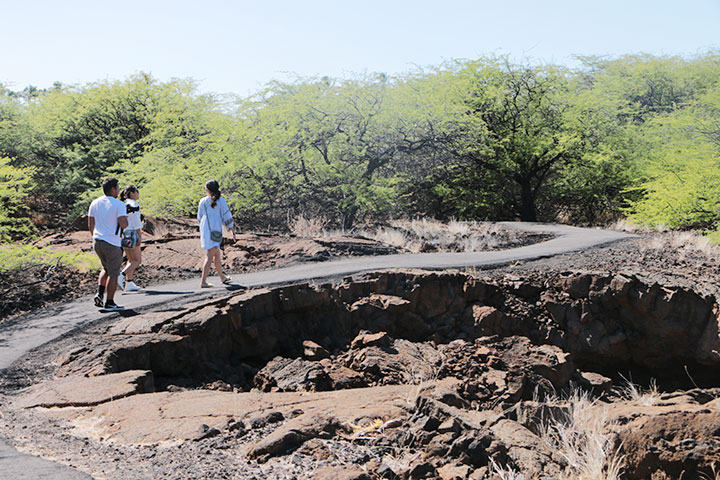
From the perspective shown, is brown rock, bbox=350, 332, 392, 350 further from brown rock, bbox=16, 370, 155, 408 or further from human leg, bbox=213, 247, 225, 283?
brown rock, bbox=16, 370, 155, 408

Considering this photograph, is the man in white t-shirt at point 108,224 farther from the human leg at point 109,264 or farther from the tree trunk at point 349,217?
the tree trunk at point 349,217

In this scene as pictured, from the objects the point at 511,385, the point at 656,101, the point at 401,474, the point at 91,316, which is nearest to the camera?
the point at 401,474

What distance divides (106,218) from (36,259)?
4.10 metres

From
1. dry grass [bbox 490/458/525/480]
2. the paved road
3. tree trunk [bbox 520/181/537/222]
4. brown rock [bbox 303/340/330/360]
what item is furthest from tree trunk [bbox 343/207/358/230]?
dry grass [bbox 490/458/525/480]

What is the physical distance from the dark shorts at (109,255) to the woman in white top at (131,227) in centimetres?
122

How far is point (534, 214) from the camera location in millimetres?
Answer: 27016

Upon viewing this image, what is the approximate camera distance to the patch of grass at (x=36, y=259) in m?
11.0

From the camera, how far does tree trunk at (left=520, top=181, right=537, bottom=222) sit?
26.9 metres

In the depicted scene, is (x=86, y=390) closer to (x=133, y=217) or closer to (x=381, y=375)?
(x=381, y=375)

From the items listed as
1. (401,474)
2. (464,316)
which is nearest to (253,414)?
(401,474)

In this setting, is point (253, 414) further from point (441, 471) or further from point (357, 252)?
point (357, 252)

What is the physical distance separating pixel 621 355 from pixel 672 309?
4.25ft

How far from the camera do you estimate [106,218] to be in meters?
8.70

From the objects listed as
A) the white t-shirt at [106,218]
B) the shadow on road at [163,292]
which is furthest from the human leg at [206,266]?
the white t-shirt at [106,218]
